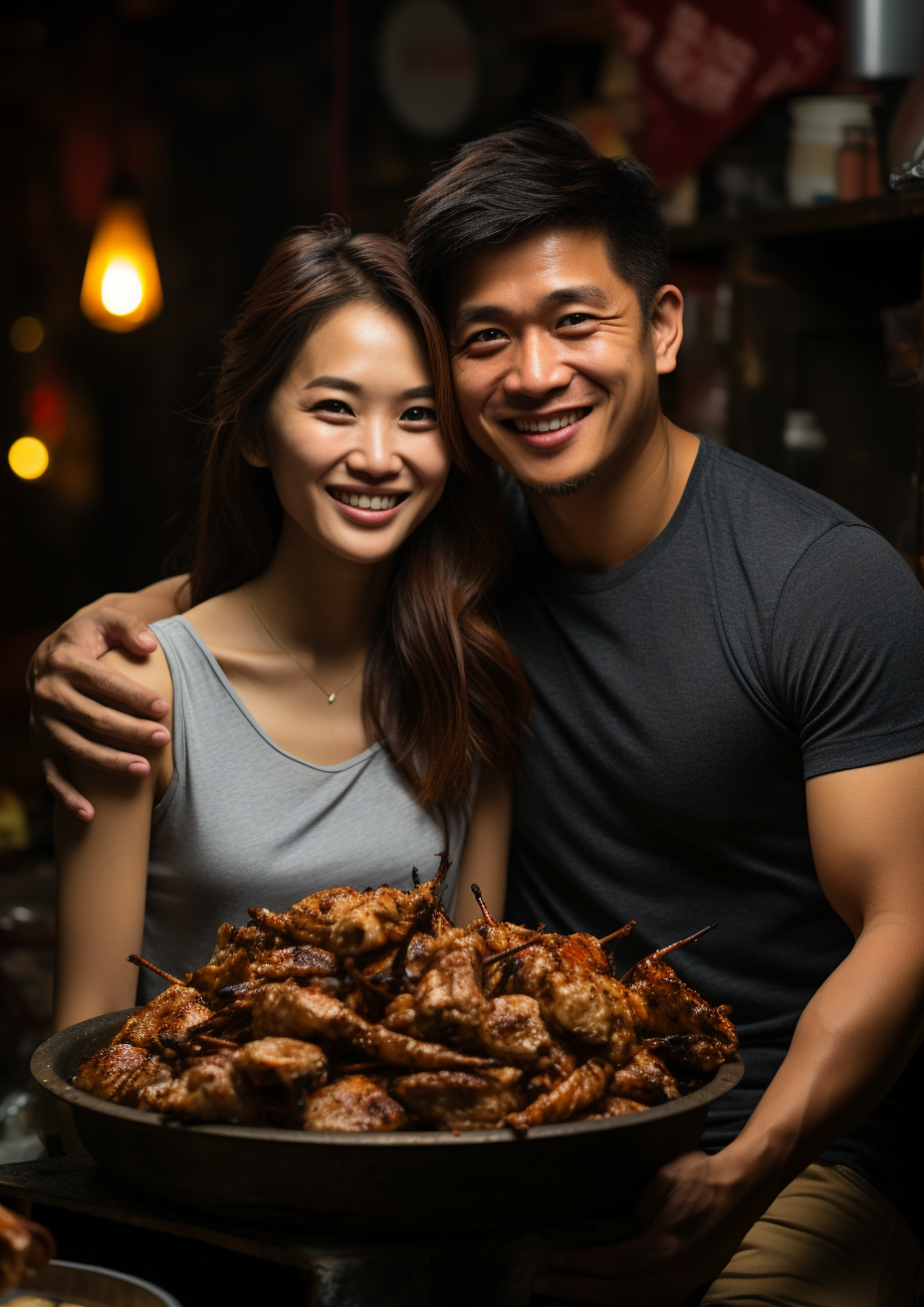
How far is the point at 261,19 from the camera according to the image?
491cm

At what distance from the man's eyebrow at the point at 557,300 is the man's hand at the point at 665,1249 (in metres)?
1.30

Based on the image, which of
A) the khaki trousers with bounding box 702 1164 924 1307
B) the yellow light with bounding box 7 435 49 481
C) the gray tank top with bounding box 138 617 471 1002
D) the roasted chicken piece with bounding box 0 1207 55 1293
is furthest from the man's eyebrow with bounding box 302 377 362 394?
the yellow light with bounding box 7 435 49 481

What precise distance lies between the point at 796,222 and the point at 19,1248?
273 centimetres

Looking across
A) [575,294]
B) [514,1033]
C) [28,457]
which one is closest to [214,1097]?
[514,1033]

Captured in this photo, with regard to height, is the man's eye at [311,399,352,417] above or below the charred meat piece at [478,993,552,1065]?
above

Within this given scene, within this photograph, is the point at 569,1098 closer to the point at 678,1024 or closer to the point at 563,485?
the point at 678,1024

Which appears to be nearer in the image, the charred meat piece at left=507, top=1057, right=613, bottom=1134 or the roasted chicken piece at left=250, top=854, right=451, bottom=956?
the charred meat piece at left=507, top=1057, right=613, bottom=1134

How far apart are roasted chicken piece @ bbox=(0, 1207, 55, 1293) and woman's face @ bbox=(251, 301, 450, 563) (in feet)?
3.94

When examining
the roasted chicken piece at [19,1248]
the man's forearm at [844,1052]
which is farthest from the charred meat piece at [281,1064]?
the man's forearm at [844,1052]

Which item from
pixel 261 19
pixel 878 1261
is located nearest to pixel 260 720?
pixel 878 1261

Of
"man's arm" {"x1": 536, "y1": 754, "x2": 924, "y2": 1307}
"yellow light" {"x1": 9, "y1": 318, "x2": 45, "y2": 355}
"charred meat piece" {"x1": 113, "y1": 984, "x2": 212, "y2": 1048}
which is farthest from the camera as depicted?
"yellow light" {"x1": 9, "y1": 318, "x2": 45, "y2": 355}

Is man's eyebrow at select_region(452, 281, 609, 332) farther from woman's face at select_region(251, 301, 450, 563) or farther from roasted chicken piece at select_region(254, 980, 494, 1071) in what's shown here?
roasted chicken piece at select_region(254, 980, 494, 1071)

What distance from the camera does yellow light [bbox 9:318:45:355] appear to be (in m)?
5.45

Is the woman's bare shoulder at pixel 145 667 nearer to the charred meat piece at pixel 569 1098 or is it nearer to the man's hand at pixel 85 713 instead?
the man's hand at pixel 85 713
